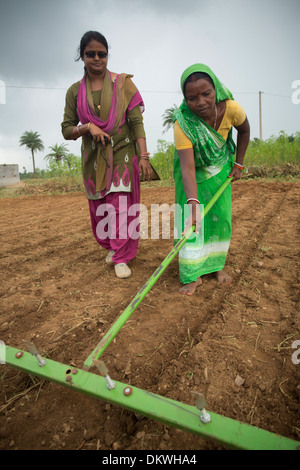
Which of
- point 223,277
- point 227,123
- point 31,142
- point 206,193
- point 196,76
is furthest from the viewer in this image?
point 31,142

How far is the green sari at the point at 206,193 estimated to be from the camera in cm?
206

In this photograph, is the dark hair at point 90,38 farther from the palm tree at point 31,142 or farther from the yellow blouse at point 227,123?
the palm tree at point 31,142

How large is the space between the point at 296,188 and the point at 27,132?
47.6 m

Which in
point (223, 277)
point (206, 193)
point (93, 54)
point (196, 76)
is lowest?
point (223, 277)

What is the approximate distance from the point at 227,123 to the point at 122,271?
138 centimetres

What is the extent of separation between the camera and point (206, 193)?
231 centimetres

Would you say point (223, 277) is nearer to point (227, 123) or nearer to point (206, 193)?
point (206, 193)

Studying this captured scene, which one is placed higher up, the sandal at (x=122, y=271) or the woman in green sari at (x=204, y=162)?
the woman in green sari at (x=204, y=162)

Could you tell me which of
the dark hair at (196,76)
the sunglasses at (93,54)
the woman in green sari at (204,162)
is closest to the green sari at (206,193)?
the woman in green sari at (204,162)

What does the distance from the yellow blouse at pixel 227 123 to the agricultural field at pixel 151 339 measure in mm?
1053

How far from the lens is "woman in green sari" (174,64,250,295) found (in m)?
1.95

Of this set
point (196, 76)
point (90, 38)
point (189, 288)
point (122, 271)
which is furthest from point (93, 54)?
point (189, 288)

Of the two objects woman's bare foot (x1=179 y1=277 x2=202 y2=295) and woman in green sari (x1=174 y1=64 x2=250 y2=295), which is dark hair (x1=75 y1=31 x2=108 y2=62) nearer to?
woman in green sari (x1=174 y1=64 x2=250 y2=295)

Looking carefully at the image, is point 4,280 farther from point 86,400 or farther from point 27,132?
point 27,132
